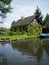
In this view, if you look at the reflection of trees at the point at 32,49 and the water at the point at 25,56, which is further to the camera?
the reflection of trees at the point at 32,49

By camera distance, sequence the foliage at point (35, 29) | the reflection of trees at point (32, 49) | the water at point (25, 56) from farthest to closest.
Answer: the foliage at point (35, 29) < the reflection of trees at point (32, 49) < the water at point (25, 56)

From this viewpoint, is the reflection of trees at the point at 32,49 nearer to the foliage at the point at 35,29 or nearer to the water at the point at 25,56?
the water at the point at 25,56

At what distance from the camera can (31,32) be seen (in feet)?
189

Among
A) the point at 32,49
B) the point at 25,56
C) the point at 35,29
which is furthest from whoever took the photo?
the point at 35,29

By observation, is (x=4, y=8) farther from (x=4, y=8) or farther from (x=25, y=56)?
(x=25, y=56)

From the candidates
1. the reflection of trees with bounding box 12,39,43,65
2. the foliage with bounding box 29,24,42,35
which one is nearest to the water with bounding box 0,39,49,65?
the reflection of trees with bounding box 12,39,43,65

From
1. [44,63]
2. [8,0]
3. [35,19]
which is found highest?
[8,0]

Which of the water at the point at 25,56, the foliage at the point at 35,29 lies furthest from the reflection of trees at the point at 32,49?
the foliage at the point at 35,29

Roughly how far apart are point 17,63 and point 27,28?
45807 mm

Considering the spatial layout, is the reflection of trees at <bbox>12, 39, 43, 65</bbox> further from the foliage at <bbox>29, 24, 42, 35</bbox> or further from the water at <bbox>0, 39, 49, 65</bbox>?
the foliage at <bbox>29, 24, 42, 35</bbox>

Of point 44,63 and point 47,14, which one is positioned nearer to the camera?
point 44,63

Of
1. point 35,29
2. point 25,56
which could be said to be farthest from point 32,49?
point 35,29

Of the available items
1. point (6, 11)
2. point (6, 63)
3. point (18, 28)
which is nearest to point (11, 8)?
point (6, 11)

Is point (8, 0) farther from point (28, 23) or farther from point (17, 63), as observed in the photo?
point (17, 63)
